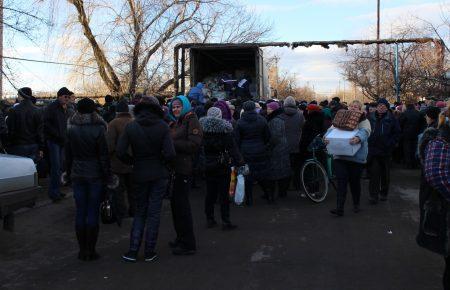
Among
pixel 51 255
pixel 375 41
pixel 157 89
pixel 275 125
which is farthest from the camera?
pixel 157 89

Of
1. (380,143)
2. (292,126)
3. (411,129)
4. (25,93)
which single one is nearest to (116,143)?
(25,93)

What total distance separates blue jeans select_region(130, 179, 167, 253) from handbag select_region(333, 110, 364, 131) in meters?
3.49

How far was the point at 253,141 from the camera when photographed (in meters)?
8.88

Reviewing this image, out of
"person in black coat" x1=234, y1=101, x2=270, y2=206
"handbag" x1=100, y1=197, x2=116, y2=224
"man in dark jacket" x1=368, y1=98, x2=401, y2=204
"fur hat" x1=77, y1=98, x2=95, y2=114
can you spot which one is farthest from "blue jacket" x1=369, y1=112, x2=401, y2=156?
"fur hat" x1=77, y1=98, x2=95, y2=114

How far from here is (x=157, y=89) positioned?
2372 cm

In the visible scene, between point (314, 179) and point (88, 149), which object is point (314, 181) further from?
point (88, 149)

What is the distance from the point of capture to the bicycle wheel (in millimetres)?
9273

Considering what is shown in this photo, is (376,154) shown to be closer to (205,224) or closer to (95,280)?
(205,224)

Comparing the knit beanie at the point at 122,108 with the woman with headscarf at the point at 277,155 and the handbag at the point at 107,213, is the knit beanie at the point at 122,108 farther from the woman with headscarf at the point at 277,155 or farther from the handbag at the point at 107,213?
the woman with headscarf at the point at 277,155

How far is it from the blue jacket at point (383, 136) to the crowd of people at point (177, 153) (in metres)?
0.02

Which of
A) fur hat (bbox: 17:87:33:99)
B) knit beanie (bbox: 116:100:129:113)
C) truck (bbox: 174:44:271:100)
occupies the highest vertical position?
truck (bbox: 174:44:271:100)

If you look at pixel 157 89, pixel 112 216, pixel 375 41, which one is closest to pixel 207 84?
pixel 375 41

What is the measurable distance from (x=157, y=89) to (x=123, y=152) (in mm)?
18325

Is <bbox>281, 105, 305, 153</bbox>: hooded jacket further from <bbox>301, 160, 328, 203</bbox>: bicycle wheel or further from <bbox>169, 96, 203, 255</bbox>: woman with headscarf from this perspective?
<bbox>169, 96, 203, 255</bbox>: woman with headscarf
